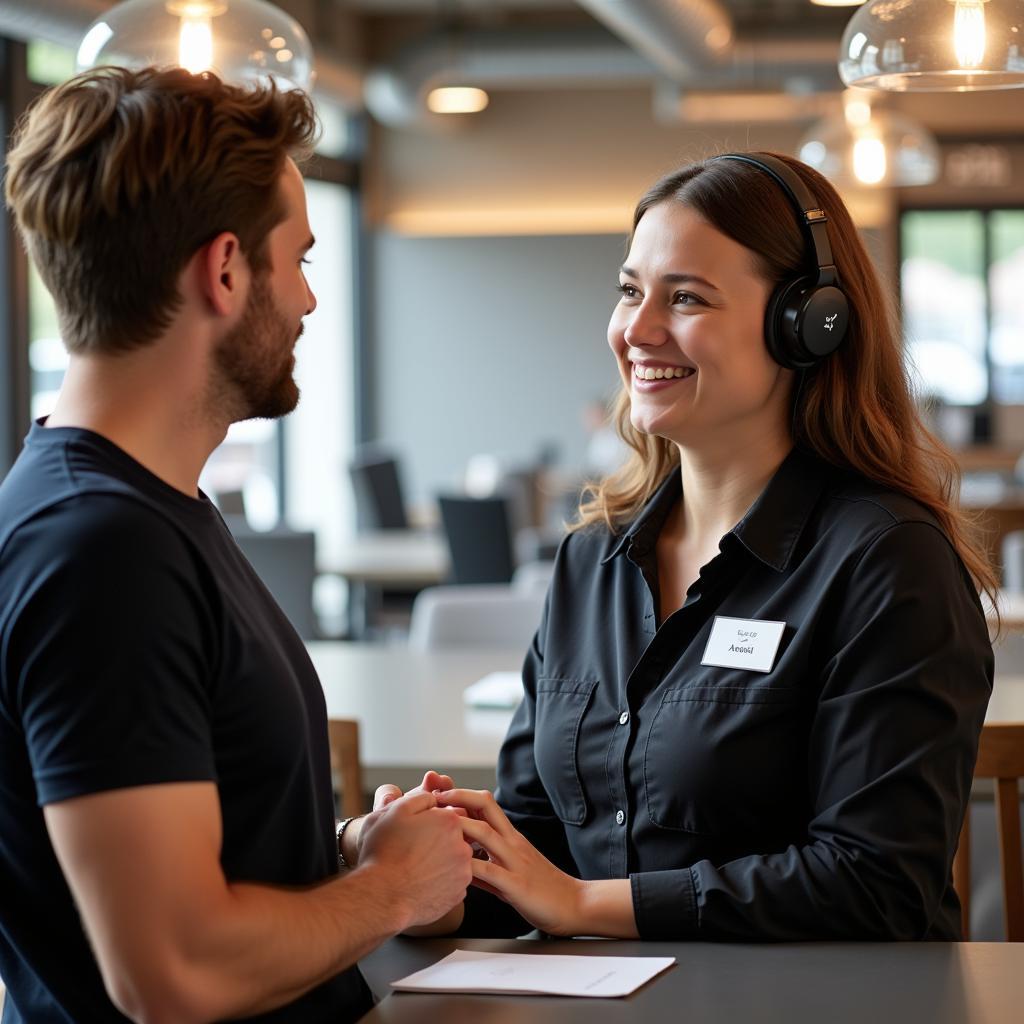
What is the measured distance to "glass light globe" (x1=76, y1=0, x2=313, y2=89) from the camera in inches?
102

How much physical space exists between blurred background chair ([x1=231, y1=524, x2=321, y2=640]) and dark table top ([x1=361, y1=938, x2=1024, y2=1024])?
3252mm

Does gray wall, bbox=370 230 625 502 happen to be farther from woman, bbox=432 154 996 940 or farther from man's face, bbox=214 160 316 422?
man's face, bbox=214 160 316 422

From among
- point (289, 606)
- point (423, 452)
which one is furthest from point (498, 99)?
point (289, 606)

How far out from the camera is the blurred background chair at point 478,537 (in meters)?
5.78

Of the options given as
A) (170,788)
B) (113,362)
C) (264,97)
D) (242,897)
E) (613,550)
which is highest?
(264,97)

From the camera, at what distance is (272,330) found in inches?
51.5

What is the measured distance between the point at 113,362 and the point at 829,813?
0.88 meters

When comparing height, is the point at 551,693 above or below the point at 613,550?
below

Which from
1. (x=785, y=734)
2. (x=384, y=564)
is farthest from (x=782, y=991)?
(x=384, y=564)

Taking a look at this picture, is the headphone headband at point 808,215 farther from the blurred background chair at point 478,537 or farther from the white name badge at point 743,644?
the blurred background chair at point 478,537

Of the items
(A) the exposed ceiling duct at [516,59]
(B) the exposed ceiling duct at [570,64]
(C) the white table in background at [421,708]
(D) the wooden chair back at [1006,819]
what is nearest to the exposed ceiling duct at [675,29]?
(B) the exposed ceiling duct at [570,64]

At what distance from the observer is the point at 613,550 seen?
6.68 feet

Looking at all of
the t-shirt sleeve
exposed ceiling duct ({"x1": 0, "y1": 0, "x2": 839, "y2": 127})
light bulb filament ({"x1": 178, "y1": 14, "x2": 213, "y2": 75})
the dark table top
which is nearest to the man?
the t-shirt sleeve

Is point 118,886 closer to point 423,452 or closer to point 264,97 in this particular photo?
point 264,97
